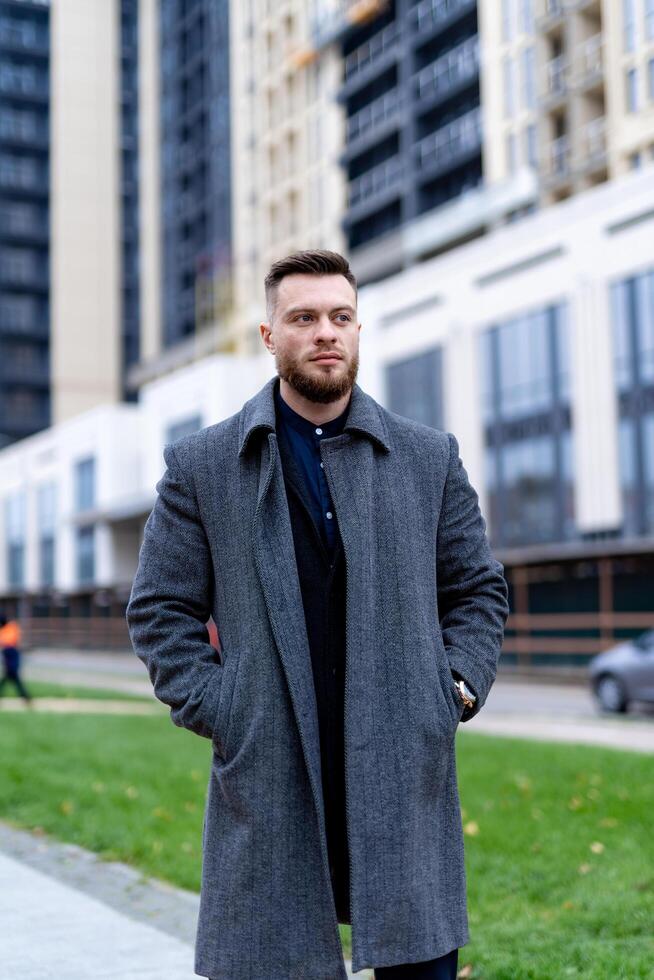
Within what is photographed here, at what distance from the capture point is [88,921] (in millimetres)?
5227

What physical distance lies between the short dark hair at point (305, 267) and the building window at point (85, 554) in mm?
62833

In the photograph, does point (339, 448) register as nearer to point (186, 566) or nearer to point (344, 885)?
point (186, 566)

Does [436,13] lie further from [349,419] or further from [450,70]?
[349,419]

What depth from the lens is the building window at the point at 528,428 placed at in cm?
3575

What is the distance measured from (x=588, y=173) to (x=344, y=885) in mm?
43862

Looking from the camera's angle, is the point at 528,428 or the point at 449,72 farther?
the point at 449,72

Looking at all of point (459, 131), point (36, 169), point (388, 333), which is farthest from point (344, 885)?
point (36, 169)

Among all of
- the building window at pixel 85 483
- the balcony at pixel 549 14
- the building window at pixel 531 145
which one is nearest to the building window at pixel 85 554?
the building window at pixel 85 483

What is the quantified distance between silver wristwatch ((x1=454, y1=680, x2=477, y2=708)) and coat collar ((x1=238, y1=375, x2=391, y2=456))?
58 centimetres

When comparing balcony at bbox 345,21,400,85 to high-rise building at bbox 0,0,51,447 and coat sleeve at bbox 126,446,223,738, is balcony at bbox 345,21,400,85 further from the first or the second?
coat sleeve at bbox 126,446,223,738

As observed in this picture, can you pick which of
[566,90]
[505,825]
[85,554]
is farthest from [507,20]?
[505,825]

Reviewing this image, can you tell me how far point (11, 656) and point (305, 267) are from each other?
1661cm

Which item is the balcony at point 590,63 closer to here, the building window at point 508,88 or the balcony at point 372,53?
the building window at point 508,88

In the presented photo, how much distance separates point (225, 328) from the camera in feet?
234
